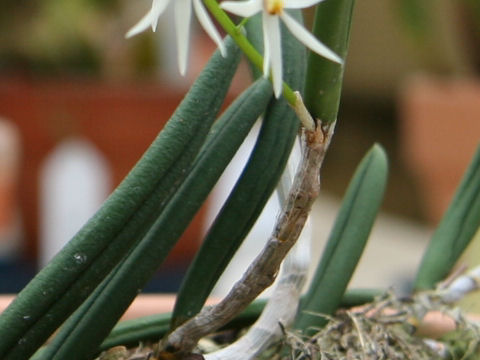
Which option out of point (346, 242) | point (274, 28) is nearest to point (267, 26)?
point (274, 28)

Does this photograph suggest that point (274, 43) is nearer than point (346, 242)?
Yes

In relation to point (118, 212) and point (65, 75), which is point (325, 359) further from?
point (65, 75)

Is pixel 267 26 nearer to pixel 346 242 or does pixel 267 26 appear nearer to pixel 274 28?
pixel 274 28

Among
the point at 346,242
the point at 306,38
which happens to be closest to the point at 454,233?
the point at 346,242

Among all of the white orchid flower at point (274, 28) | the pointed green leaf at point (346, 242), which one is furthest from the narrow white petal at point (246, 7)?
the pointed green leaf at point (346, 242)

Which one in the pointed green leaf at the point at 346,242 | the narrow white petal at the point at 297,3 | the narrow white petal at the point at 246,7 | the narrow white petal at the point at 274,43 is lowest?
the pointed green leaf at the point at 346,242

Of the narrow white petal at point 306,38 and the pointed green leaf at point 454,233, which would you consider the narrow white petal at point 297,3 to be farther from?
the pointed green leaf at point 454,233

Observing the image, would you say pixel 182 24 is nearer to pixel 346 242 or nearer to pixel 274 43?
pixel 274 43

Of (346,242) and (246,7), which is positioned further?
(346,242)
